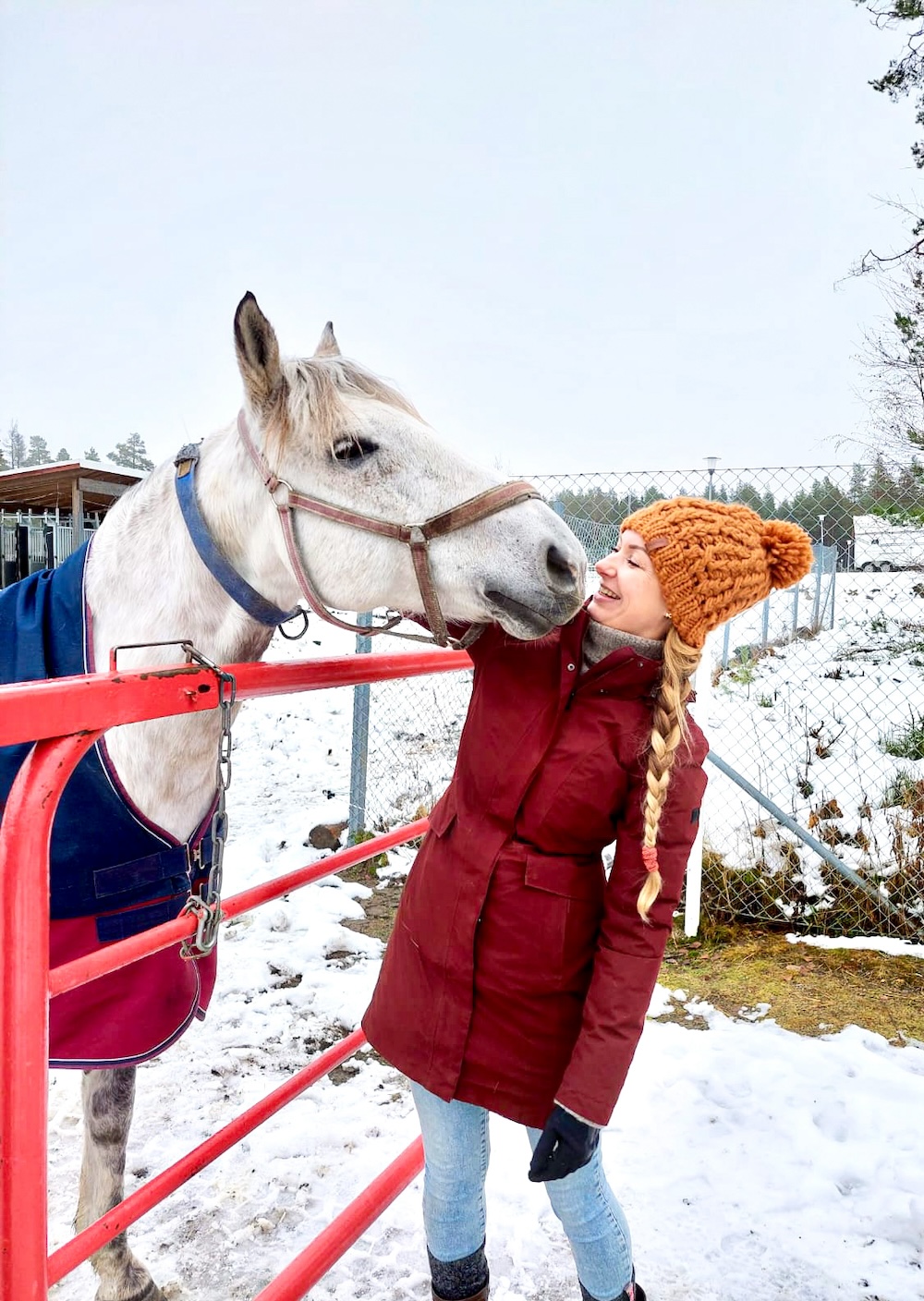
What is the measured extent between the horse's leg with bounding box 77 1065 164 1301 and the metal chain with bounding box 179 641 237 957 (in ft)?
2.41

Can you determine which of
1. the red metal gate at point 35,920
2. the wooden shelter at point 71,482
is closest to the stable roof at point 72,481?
the wooden shelter at point 71,482

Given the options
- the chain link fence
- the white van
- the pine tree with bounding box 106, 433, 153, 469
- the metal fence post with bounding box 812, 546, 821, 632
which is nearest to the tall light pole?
the chain link fence

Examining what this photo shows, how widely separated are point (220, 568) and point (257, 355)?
44cm

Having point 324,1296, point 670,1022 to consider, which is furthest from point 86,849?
point 670,1022

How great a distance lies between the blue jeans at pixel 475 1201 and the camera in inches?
56.3

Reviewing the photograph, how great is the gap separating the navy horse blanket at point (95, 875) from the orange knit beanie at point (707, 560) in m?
1.10

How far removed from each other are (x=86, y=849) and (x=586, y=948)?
41.6 inches

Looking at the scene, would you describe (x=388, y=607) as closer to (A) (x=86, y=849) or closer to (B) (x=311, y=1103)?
(A) (x=86, y=849)

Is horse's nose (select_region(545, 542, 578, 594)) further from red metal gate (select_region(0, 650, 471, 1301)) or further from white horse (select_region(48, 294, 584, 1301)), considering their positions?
red metal gate (select_region(0, 650, 471, 1301))

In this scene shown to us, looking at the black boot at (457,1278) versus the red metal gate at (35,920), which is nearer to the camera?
the red metal gate at (35,920)

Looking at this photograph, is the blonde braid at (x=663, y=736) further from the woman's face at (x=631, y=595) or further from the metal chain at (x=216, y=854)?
the metal chain at (x=216, y=854)

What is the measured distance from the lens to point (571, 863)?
1371 millimetres

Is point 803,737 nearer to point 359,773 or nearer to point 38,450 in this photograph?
point 359,773

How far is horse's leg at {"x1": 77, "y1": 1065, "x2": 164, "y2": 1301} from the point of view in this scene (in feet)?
5.87
